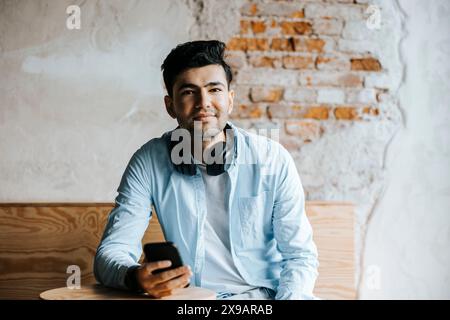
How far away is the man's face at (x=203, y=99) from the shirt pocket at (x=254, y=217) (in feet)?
0.84

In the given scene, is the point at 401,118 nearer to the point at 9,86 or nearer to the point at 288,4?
the point at 288,4

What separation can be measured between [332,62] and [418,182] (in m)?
0.73

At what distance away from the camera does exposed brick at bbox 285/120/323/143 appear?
248 cm

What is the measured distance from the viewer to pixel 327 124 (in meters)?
2.51

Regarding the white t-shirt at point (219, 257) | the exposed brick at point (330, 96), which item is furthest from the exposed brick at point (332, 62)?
the white t-shirt at point (219, 257)

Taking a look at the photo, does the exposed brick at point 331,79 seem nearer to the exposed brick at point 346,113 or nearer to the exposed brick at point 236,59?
the exposed brick at point 346,113

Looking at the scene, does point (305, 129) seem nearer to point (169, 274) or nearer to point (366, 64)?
point (366, 64)

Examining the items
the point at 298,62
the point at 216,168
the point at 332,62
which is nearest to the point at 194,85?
the point at 216,168

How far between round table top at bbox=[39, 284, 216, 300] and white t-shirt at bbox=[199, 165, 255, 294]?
265 mm

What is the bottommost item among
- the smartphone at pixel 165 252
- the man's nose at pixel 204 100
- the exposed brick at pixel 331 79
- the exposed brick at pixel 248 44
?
the smartphone at pixel 165 252

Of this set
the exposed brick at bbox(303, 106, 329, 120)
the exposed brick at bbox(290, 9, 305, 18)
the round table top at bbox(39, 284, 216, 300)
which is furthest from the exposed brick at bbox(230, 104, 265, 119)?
the round table top at bbox(39, 284, 216, 300)

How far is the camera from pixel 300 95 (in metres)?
2.49

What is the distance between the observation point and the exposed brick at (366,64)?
2525mm
